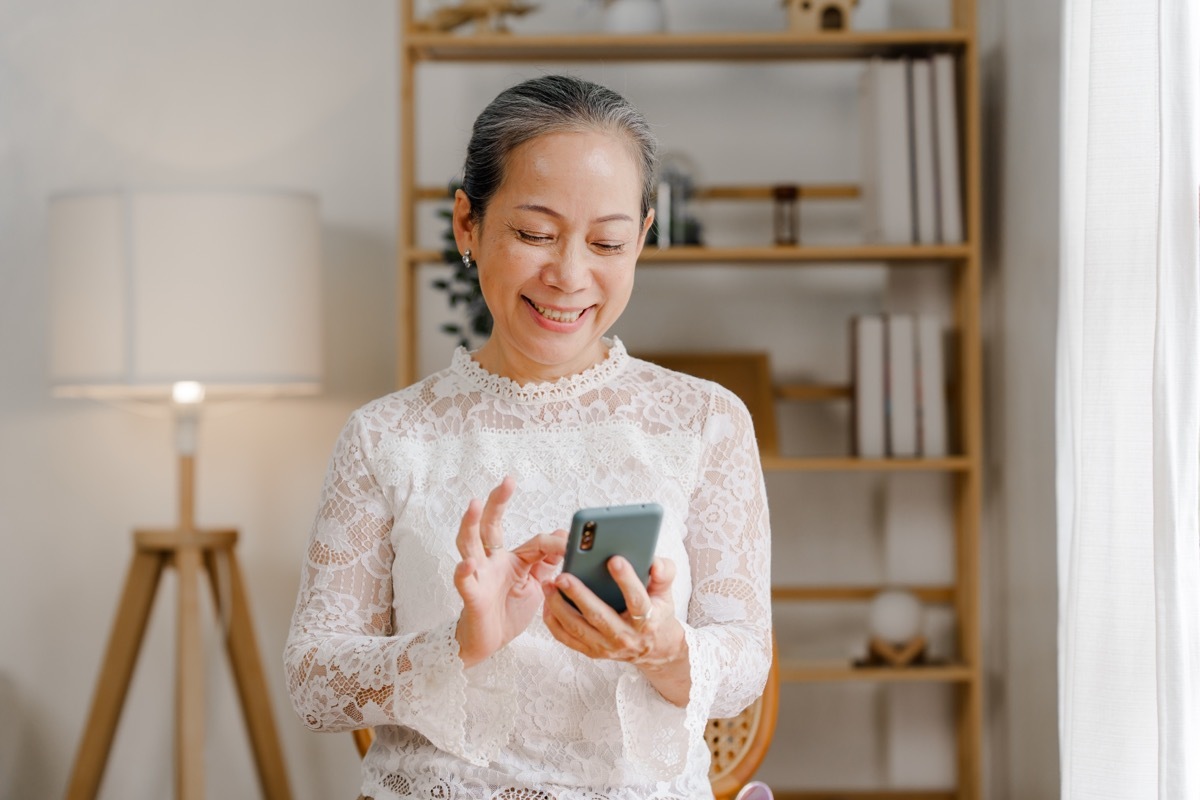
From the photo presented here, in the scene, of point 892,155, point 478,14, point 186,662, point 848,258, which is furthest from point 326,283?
point 892,155

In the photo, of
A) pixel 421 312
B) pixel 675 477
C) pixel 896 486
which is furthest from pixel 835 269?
pixel 675 477

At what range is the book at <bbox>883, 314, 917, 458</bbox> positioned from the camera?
8.52ft

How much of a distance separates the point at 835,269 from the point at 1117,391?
113 cm

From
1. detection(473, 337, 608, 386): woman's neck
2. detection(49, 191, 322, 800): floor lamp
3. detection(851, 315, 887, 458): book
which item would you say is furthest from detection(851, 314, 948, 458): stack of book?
detection(473, 337, 608, 386): woman's neck

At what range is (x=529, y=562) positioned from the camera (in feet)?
3.90

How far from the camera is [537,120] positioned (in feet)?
4.46

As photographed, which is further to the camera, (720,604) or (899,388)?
(899,388)

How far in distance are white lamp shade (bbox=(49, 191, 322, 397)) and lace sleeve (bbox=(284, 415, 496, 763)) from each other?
107 centimetres

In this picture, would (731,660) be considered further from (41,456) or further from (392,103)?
(41,456)

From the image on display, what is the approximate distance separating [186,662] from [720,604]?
1492mm

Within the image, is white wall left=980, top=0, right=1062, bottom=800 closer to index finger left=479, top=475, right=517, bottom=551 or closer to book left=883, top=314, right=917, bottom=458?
book left=883, top=314, right=917, bottom=458

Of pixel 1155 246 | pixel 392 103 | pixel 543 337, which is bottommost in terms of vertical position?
pixel 543 337

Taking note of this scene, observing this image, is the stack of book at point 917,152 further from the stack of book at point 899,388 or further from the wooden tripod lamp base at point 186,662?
the wooden tripod lamp base at point 186,662

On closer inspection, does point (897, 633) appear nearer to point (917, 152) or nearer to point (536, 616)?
point (917, 152)
